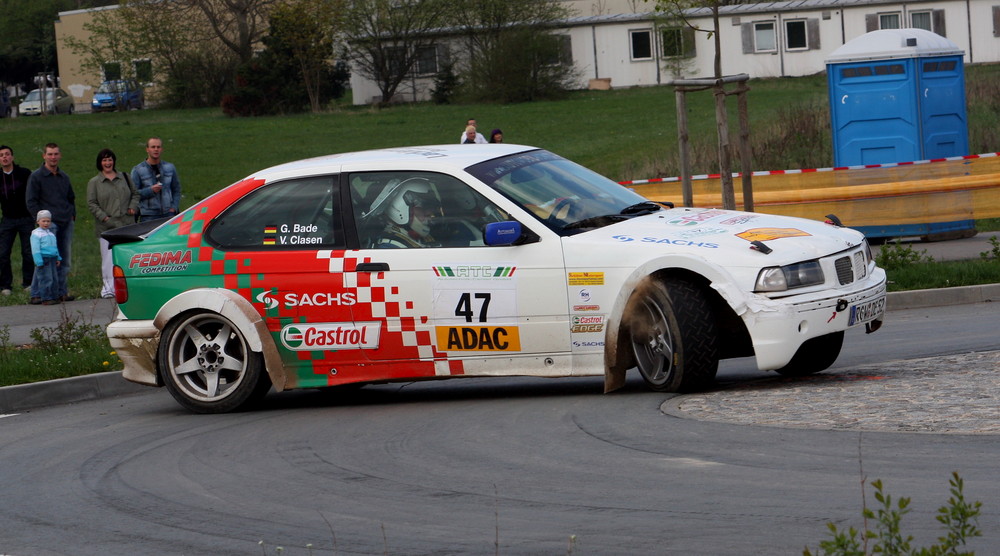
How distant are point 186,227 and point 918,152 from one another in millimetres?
13116

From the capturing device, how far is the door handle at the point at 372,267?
29.9ft

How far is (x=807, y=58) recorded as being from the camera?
Answer: 200 ft

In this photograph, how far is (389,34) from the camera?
64375mm

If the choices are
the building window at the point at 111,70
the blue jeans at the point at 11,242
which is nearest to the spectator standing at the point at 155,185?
the blue jeans at the point at 11,242

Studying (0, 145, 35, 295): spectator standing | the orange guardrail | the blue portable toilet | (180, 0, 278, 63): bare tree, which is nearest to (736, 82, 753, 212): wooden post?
the orange guardrail

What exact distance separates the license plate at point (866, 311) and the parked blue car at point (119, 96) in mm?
65342

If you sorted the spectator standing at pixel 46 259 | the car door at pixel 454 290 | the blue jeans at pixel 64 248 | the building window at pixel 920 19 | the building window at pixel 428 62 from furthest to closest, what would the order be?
the building window at pixel 428 62 < the building window at pixel 920 19 < the blue jeans at pixel 64 248 < the spectator standing at pixel 46 259 < the car door at pixel 454 290

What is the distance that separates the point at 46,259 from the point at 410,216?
8828mm

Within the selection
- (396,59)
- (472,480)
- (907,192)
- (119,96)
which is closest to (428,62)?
(396,59)

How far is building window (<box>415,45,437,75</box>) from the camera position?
65.3 m

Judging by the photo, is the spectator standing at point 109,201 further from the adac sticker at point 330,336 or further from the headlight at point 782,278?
the headlight at point 782,278

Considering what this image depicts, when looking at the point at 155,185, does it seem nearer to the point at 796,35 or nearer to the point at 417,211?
the point at 417,211

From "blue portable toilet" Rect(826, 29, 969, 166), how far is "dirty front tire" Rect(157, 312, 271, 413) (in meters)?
13.0

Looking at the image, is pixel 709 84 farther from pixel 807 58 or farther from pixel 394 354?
pixel 807 58
